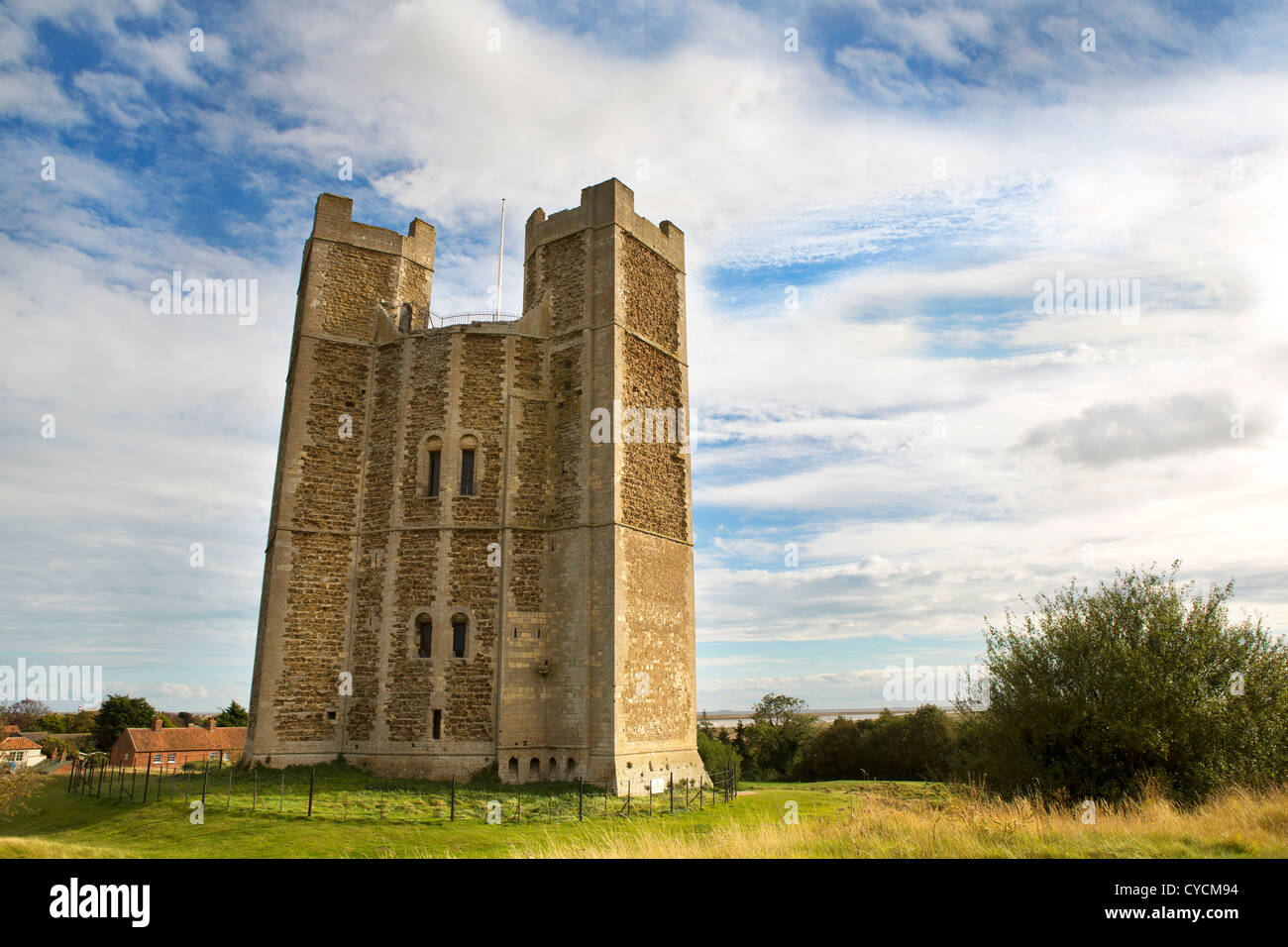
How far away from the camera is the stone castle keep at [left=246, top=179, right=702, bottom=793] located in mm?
19547

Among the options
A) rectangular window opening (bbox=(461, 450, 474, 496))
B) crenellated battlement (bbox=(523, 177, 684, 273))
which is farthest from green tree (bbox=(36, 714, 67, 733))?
crenellated battlement (bbox=(523, 177, 684, 273))

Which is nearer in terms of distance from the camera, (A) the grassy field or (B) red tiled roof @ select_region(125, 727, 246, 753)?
(A) the grassy field

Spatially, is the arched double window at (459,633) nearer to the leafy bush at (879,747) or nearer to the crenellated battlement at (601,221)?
the crenellated battlement at (601,221)

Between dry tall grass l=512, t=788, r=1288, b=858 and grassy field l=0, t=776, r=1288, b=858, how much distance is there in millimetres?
25

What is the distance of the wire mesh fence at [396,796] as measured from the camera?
15344 mm

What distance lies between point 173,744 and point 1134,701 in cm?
4597

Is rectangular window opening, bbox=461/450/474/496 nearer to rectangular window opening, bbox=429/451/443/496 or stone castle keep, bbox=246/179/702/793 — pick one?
stone castle keep, bbox=246/179/702/793

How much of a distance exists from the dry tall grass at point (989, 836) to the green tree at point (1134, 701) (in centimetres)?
200

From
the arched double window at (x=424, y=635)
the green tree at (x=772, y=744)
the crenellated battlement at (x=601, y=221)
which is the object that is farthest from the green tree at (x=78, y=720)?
the crenellated battlement at (x=601, y=221)

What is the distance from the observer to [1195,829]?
10.2 metres

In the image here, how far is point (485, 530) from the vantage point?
68.5 ft

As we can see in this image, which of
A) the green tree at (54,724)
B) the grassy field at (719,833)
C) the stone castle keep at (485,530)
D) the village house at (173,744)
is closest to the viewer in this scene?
the grassy field at (719,833)

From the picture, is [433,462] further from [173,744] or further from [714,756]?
[173,744]
